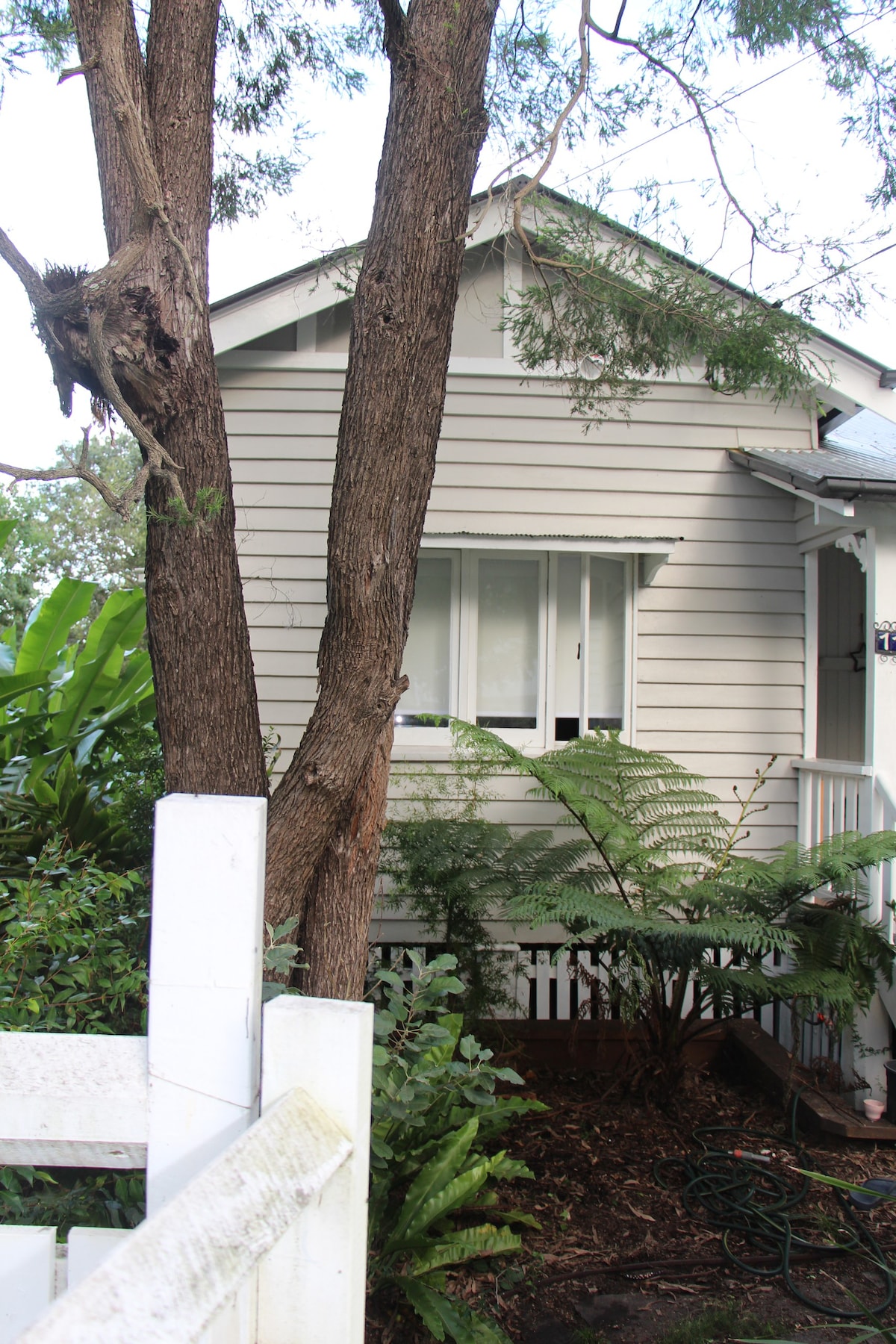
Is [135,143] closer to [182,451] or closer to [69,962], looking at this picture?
[182,451]

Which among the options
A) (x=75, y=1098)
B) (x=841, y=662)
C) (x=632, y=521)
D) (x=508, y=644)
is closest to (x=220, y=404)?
(x=75, y=1098)

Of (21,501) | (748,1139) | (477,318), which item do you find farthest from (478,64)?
(21,501)

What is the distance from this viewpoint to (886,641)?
17.9 ft

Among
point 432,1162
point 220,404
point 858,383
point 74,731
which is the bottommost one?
point 432,1162

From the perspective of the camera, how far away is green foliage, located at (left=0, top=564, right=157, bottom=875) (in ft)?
14.8

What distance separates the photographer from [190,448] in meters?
2.90

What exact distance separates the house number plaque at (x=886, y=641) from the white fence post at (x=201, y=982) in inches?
208

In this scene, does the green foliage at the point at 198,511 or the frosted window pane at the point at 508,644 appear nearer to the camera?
the green foliage at the point at 198,511

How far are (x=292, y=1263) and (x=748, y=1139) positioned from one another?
4.55m

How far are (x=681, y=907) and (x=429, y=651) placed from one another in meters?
2.55

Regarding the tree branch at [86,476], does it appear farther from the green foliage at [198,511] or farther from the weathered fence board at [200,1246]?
the weathered fence board at [200,1246]

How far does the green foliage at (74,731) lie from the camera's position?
178 inches

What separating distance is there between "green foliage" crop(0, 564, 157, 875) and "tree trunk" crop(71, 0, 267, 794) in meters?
1.68

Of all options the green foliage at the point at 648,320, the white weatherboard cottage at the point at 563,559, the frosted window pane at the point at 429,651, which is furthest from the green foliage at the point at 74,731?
the green foliage at the point at 648,320
